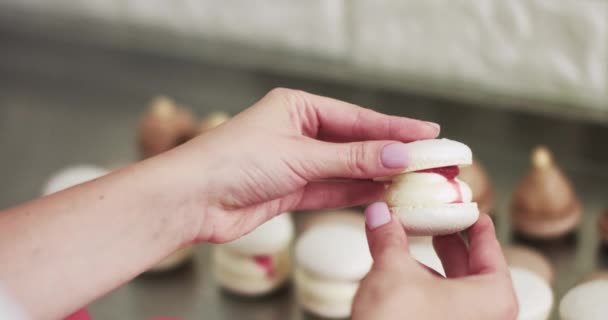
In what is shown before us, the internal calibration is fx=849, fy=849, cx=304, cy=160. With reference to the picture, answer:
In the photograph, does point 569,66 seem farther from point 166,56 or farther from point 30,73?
point 30,73

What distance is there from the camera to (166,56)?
152cm

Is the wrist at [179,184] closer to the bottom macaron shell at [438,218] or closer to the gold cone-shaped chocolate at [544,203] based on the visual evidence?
the bottom macaron shell at [438,218]

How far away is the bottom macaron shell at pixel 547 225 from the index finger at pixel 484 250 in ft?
1.39

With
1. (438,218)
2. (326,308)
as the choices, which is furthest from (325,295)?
(438,218)

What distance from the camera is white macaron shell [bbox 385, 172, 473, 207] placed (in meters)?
0.74

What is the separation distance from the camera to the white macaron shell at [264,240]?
1.09m

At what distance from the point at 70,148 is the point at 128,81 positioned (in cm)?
18

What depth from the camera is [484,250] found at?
0.71m

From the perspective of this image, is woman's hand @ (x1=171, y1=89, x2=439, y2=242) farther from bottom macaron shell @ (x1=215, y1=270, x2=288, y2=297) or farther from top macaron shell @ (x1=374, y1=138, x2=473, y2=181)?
bottom macaron shell @ (x1=215, y1=270, x2=288, y2=297)

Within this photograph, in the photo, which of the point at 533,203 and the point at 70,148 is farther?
the point at 70,148

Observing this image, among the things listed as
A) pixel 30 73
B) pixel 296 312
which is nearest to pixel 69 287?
pixel 296 312

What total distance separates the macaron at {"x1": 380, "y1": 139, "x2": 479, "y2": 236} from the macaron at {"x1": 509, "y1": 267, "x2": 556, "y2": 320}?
19 cm

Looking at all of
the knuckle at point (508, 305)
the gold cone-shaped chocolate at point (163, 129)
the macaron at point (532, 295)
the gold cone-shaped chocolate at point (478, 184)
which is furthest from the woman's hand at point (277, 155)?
the gold cone-shaped chocolate at point (163, 129)

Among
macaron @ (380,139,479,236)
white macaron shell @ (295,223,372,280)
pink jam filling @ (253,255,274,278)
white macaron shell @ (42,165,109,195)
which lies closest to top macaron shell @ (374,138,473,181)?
macaron @ (380,139,479,236)
